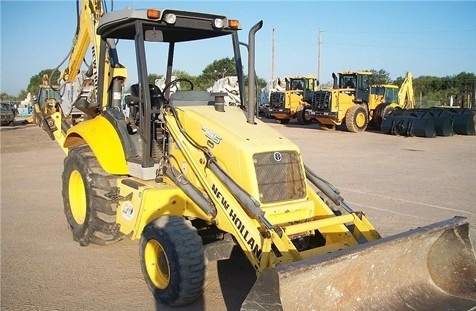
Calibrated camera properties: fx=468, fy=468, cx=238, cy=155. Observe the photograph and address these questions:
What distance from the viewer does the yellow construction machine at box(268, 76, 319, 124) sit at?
2636 cm

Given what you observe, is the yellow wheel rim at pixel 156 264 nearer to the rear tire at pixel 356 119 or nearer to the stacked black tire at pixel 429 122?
the stacked black tire at pixel 429 122

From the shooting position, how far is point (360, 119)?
22.2m

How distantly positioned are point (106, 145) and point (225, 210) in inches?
74.6

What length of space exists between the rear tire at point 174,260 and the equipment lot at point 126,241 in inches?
6.9

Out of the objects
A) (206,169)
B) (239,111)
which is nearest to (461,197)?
(239,111)

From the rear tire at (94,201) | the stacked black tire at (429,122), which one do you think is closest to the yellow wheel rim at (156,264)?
the rear tire at (94,201)

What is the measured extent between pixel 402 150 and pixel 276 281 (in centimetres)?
1339

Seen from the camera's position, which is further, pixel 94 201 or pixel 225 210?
pixel 94 201

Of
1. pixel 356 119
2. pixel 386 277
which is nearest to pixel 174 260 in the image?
pixel 386 277

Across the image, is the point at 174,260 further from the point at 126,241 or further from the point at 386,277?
the point at 126,241

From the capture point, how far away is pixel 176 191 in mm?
4465

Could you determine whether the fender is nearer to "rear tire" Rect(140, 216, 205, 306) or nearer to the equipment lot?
the equipment lot

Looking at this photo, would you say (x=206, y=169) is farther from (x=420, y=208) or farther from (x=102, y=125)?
(x=420, y=208)

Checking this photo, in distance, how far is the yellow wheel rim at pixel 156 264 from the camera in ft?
13.3
